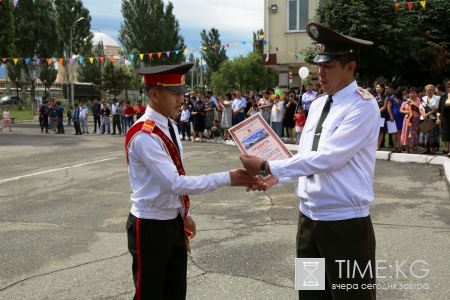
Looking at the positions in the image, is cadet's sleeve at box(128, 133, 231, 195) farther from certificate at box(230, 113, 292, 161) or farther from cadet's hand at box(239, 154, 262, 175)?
certificate at box(230, 113, 292, 161)

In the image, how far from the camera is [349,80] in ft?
9.21

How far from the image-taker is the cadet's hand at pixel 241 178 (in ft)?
10.00

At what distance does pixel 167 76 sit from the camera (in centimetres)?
295

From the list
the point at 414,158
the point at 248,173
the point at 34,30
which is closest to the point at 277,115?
the point at 414,158

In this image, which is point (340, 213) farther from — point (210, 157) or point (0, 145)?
point (0, 145)

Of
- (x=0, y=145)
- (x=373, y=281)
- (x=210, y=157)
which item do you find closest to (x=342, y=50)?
(x=373, y=281)

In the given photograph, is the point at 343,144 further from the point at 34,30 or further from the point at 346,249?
the point at 34,30

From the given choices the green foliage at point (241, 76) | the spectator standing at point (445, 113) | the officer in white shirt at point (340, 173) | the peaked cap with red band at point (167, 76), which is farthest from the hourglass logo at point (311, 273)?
the green foliage at point (241, 76)

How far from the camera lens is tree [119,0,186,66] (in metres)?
46.6

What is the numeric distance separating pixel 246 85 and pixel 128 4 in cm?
1520

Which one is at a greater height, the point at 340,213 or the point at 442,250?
the point at 340,213

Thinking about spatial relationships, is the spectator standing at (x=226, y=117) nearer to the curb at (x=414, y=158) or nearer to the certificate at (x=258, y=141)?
the curb at (x=414, y=158)

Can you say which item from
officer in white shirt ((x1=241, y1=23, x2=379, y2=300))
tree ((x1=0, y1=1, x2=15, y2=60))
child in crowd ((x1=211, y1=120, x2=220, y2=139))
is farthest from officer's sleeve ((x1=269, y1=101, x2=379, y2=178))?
tree ((x1=0, y1=1, x2=15, y2=60))

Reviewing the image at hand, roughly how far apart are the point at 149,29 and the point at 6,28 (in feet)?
66.1
